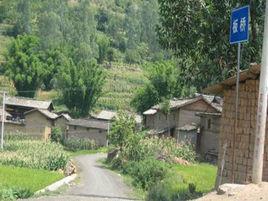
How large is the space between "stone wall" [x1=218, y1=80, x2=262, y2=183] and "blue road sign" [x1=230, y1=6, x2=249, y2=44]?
98.3 inches

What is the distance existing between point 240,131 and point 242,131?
8cm

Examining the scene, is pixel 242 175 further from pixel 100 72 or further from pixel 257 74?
pixel 100 72

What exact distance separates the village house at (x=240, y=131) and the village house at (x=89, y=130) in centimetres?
5385

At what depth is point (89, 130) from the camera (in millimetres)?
72812

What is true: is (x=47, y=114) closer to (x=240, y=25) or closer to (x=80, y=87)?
(x=80, y=87)

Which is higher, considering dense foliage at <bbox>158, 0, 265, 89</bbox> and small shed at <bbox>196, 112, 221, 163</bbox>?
dense foliage at <bbox>158, 0, 265, 89</bbox>

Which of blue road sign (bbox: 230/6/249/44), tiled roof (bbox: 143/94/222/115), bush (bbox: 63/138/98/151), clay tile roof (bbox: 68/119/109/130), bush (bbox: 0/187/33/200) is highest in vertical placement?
blue road sign (bbox: 230/6/249/44)

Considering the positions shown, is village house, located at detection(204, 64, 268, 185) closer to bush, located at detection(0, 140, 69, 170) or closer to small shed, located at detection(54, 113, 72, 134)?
bush, located at detection(0, 140, 69, 170)

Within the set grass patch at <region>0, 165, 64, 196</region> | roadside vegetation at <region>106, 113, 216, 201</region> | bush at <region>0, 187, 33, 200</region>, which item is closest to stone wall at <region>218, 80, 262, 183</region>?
bush at <region>0, 187, 33, 200</region>

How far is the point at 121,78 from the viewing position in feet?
364

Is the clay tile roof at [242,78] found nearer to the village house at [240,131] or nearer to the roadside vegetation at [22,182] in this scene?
the village house at [240,131]

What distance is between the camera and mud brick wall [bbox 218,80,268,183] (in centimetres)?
1658

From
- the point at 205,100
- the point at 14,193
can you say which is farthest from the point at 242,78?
the point at 205,100

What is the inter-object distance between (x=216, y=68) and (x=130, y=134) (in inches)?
1169
